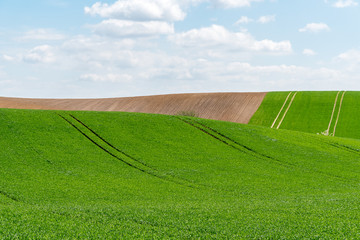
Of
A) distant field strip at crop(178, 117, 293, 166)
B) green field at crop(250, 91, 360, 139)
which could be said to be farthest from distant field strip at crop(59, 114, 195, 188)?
green field at crop(250, 91, 360, 139)

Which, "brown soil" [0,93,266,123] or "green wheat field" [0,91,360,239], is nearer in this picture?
"green wheat field" [0,91,360,239]

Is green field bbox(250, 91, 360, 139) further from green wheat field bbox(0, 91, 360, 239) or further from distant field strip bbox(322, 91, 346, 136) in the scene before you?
green wheat field bbox(0, 91, 360, 239)

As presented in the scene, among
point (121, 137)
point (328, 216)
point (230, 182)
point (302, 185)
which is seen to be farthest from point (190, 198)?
point (121, 137)

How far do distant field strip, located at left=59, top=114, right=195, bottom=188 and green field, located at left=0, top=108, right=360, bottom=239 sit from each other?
6.2 inches

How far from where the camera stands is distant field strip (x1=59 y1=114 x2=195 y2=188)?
34469mm

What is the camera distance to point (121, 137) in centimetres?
4650

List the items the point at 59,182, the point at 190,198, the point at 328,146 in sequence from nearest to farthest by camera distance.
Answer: the point at 190,198, the point at 59,182, the point at 328,146

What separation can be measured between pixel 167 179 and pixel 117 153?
922cm

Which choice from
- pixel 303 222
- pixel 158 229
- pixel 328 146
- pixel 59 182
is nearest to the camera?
pixel 158 229

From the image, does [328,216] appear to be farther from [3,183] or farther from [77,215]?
[3,183]

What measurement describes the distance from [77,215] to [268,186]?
19.3 m

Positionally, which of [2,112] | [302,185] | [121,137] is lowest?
[302,185]

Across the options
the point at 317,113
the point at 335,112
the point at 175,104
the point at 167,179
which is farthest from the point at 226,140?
the point at 175,104

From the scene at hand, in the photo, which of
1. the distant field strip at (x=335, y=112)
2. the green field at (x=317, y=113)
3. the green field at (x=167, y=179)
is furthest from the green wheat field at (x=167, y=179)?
the green field at (x=317, y=113)
